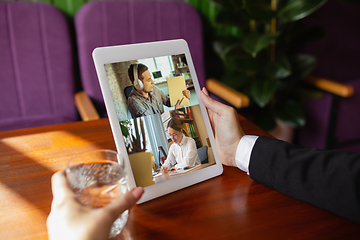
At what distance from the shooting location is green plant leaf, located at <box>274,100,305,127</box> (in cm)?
162

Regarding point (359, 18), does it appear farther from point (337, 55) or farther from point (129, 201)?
point (129, 201)

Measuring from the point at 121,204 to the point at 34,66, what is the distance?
4.60 ft

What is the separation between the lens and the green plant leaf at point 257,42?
129cm

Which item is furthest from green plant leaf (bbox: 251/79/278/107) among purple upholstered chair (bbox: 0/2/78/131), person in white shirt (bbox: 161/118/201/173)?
purple upholstered chair (bbox: 0/2/78/131)

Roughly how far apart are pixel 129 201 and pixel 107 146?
0.39 meters

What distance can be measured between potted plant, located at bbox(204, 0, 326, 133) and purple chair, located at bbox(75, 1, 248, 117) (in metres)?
0.17

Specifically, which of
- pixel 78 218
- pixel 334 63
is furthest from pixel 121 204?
pixel 334 63

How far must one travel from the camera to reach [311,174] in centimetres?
54

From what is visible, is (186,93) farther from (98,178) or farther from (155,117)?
(98,178)

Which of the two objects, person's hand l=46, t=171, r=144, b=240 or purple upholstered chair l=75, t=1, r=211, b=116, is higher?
purple upholstered chair l=75, t=1, r=211, b=116

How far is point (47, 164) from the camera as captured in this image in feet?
2.22

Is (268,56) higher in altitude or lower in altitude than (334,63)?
higher

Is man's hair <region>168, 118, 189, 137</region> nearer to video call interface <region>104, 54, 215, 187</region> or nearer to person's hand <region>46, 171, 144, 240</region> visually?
video call interface <region>104, 54, 215, 187</region>

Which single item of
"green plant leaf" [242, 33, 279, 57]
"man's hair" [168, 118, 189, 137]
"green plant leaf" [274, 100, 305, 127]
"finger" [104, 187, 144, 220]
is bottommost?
"green plant leaf" [274, 100, 305, 127]
